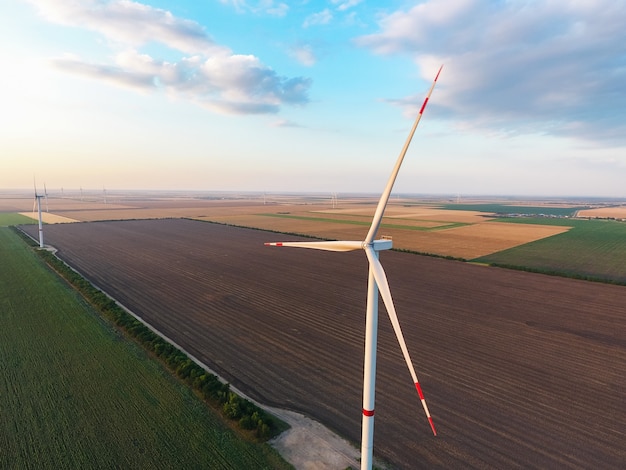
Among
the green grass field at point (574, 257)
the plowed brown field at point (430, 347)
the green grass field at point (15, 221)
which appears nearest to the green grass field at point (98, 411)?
the plowed brown field at point (430, 347)

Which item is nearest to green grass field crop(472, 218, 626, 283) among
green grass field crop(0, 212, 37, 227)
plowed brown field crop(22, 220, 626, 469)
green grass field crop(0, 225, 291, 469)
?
plowed brown field crop(22, 220, 626, 469)

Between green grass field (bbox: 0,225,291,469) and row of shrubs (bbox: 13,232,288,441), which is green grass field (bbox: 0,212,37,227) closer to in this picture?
row of shrubs (bbox: 13,232,288,441)

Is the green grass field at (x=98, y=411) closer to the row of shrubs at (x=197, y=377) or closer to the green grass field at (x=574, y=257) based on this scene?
the row of shrubs at (x=197, y=377)

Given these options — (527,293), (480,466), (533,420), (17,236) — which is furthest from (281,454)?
(17,236)

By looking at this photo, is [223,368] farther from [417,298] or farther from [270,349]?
[417,298]

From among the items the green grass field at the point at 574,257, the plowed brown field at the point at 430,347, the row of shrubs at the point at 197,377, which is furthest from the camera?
the green grass field at the point at 574,257

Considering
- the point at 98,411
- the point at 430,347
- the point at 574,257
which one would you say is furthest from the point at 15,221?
the point at 574,257
